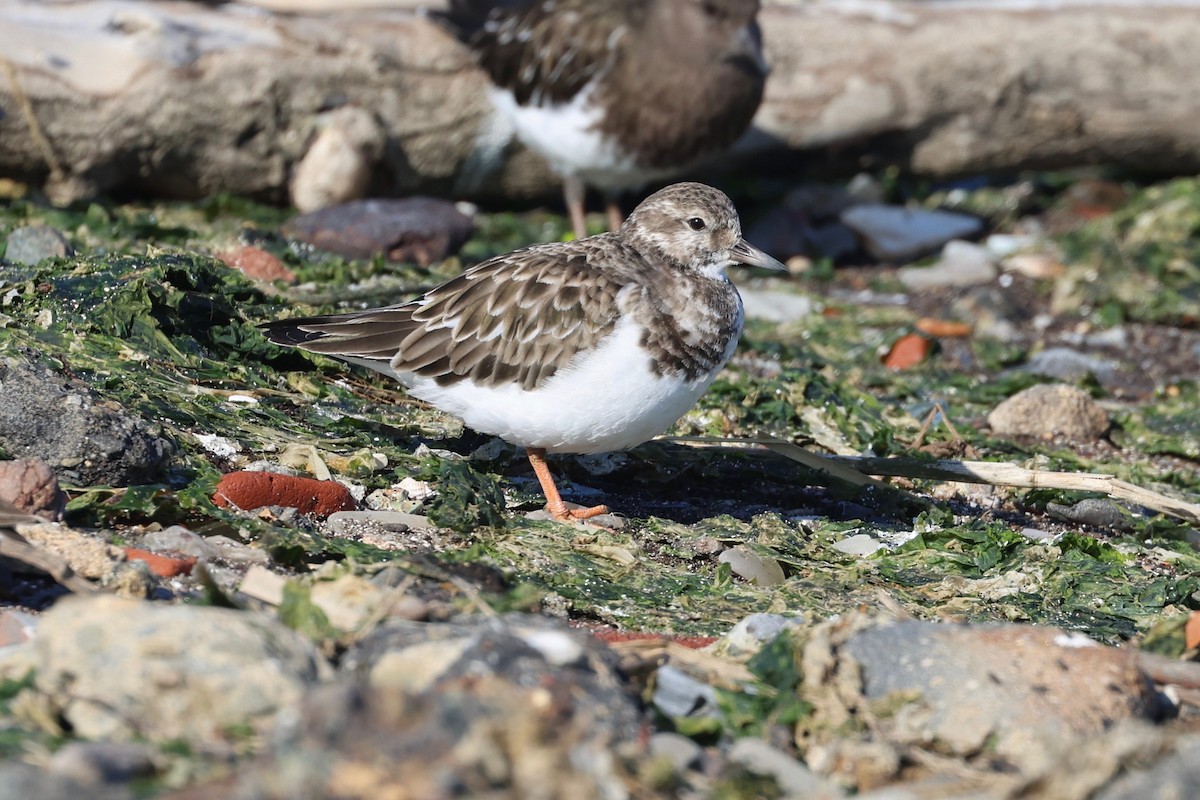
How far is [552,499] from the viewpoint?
15.2 ft

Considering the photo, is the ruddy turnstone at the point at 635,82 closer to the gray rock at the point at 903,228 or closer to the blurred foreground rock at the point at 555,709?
the gray rock at the point at 903,228

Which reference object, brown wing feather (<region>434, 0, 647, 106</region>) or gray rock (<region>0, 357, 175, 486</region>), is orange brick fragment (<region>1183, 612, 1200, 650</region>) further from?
brown wing feather (<region>434, 0, 647, 106</region>)

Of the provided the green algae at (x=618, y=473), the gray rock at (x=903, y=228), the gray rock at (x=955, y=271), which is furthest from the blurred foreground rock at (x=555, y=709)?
the gray rock at (x=903, y=228)

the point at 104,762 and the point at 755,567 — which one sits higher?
the point at 104,762

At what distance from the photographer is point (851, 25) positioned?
9125 millimetres

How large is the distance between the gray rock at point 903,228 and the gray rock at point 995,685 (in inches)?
234

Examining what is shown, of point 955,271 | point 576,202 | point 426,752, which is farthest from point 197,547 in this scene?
point 955,271

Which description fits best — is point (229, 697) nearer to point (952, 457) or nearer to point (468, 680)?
point (468, 680)

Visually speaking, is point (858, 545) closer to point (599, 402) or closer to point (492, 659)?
point (599, 402)

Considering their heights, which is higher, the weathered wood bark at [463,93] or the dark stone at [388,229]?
the weathered wood bark at [463,93]

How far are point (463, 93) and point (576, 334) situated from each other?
469cm

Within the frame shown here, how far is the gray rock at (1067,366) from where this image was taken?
736cm

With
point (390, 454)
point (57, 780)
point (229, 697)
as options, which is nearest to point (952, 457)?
point (390, 454)

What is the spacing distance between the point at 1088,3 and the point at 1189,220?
1625 millimetres
